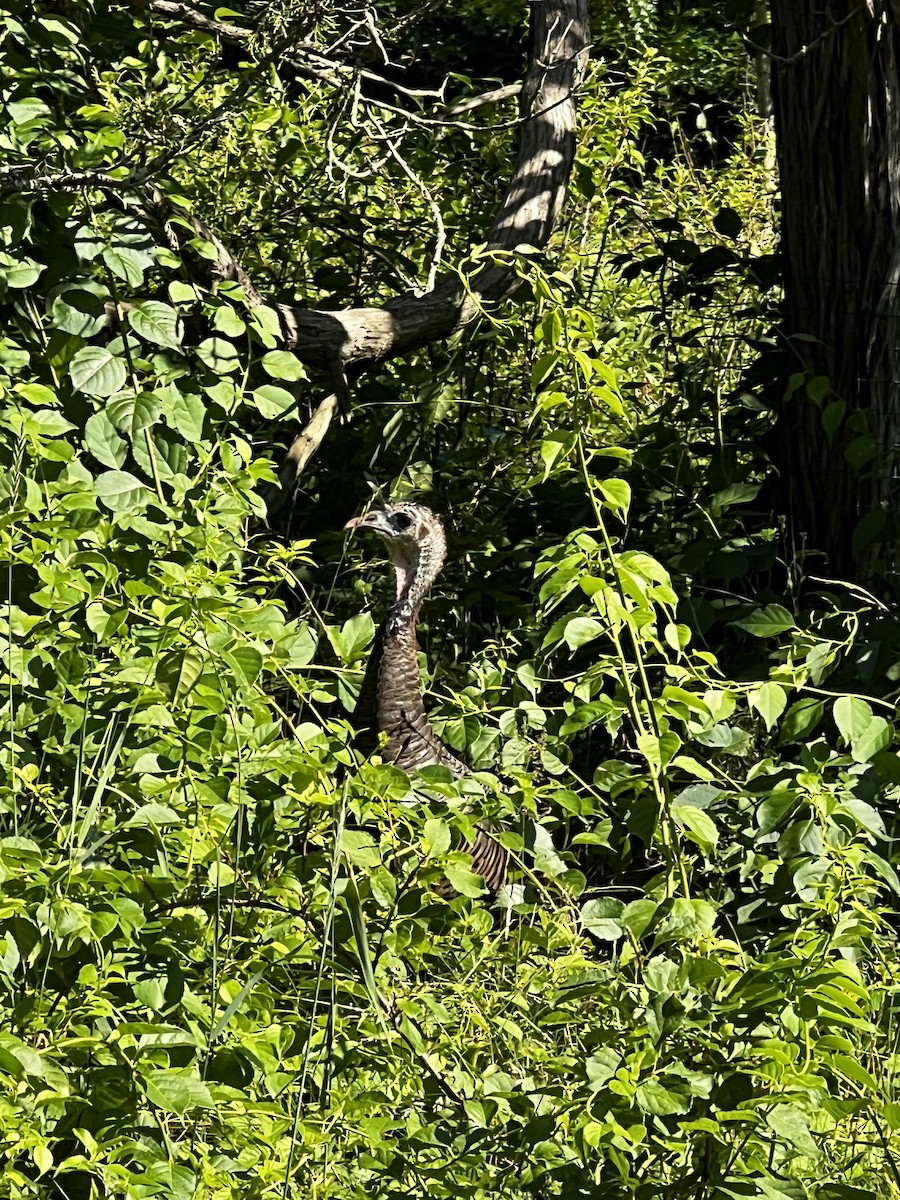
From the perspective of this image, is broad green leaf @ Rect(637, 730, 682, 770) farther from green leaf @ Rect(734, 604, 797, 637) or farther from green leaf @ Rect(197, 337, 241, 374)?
green leaf @ Rect(197, 337, 241, 374)

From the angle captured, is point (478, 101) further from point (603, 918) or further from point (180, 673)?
point (603, 918)

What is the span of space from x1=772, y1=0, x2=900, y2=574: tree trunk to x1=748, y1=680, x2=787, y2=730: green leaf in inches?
79.0

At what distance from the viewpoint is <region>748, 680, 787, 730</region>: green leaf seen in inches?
85.4

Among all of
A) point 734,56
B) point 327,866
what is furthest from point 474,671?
point 734,56

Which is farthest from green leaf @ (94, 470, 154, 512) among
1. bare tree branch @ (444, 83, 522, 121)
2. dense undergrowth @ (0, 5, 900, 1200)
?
bare tree branch @ (444, 83, 522, 121)

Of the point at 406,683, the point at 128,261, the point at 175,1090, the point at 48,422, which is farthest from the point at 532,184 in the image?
the point at 175,1090

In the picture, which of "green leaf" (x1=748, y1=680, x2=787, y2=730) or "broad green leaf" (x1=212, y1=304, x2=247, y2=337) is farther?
"broad green leaf" (x1=212, y1=304, x2=247, y2=337)

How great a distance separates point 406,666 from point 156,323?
112 centimetres

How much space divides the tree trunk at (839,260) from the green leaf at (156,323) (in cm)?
175

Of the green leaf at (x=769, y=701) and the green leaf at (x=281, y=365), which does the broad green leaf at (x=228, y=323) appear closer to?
the green leaf at (x=281, y=365)

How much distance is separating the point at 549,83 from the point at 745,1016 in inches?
149

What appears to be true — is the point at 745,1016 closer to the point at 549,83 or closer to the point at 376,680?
the point at 376,680

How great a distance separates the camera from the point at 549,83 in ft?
16.3

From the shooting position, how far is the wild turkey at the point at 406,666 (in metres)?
3.87
